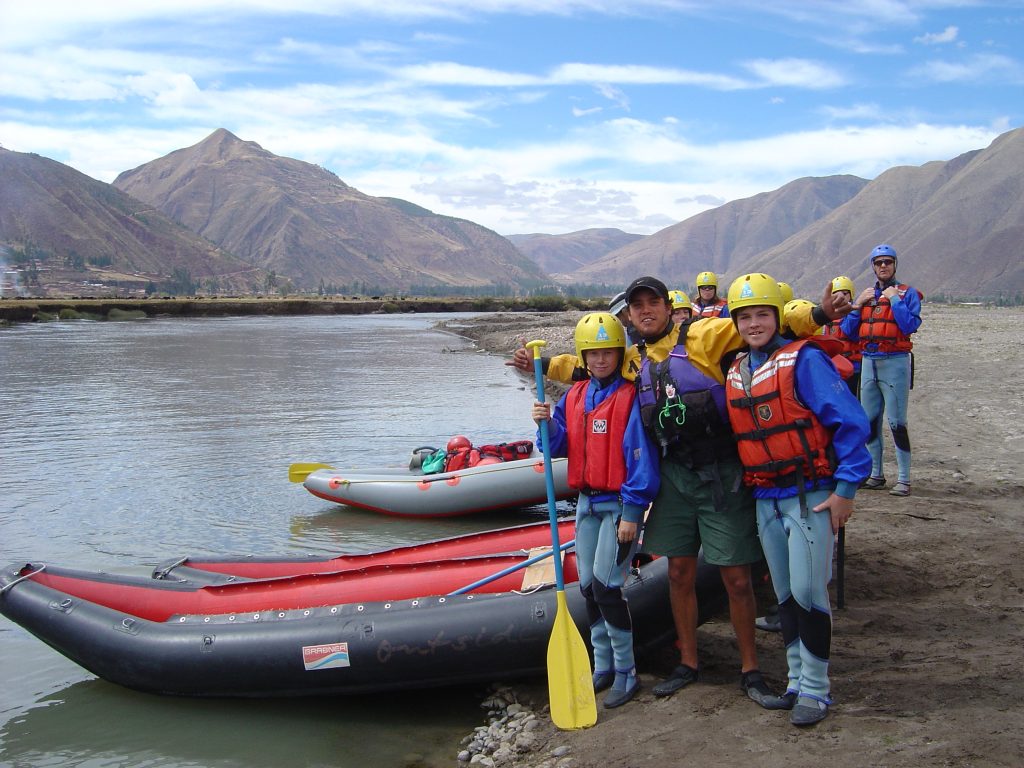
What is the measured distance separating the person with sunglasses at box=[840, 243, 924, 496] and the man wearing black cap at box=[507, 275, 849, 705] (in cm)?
331

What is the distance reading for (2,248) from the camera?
144 metres

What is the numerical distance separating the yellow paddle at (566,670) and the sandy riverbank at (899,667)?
3.3 inches

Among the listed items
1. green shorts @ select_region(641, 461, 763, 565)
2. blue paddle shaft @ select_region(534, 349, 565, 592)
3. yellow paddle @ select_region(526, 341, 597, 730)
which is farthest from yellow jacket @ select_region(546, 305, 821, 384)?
yellow paddle @ select_region(526, 341, 597, 730)

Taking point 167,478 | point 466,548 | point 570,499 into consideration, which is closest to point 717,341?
point 466,548

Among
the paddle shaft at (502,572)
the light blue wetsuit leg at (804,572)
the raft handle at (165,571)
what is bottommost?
the raft handle at (165,571)

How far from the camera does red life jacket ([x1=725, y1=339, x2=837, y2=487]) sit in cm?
352

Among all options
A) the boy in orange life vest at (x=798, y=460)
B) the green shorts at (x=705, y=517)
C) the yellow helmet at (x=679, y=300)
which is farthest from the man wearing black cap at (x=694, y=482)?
the yellow helmet at (x=679, y=300)

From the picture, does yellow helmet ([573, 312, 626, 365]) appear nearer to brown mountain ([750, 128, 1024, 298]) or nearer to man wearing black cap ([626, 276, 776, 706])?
man wearing black cap ([626, 276, 776, 706])

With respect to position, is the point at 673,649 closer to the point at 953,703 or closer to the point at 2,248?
the point at 953,703

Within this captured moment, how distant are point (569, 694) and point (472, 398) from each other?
1519 cm

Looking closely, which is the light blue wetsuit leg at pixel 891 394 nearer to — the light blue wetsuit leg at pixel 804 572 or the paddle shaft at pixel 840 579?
the paddle shaft at pixel 840 579

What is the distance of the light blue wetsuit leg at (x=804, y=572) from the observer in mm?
3527

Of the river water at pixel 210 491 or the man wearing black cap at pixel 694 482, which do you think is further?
the river water at pixel 210 491

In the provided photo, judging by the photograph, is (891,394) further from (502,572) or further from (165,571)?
(165,571)
